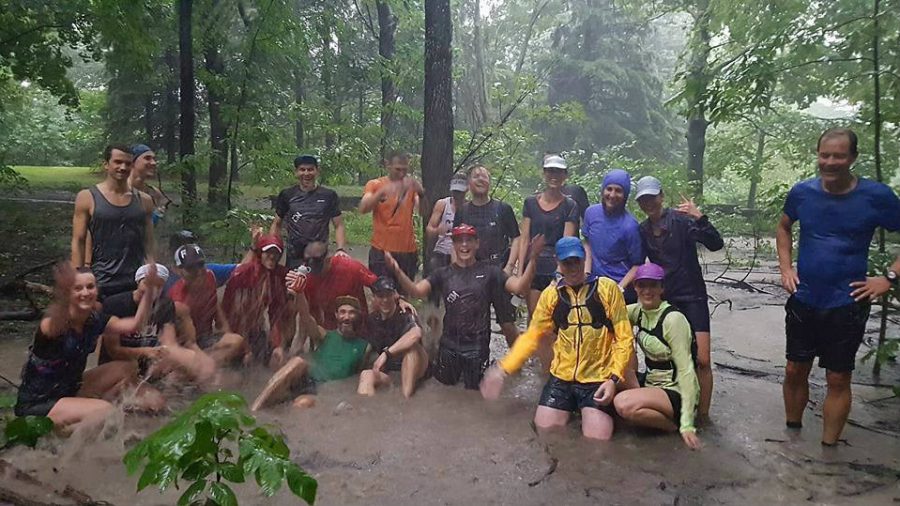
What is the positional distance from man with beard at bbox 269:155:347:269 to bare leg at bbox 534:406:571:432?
2.77 meters

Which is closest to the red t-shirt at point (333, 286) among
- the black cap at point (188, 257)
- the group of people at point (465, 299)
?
the group of people at point (465, 299)

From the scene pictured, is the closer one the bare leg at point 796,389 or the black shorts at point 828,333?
the black shorts at point 828,333

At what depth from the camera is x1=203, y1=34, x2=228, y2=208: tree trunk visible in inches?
427

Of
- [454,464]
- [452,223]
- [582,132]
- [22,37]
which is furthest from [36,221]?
[582,132]

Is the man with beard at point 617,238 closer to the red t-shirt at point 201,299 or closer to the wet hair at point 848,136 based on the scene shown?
the wet hair at point 848,136

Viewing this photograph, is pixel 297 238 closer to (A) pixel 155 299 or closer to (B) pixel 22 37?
(A) pixel 155 299

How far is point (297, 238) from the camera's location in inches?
266

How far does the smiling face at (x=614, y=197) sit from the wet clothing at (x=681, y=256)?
1.43 ft

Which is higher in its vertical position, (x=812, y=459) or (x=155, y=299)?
(x=155, y=299)

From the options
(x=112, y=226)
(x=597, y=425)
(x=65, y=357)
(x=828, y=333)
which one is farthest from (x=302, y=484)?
(x=828, y=333)

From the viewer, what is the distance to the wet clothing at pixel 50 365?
4312mm

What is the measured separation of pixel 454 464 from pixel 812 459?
2.60 metres

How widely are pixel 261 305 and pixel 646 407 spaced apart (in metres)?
3.78

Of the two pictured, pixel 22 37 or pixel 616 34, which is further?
pixel 616 34
